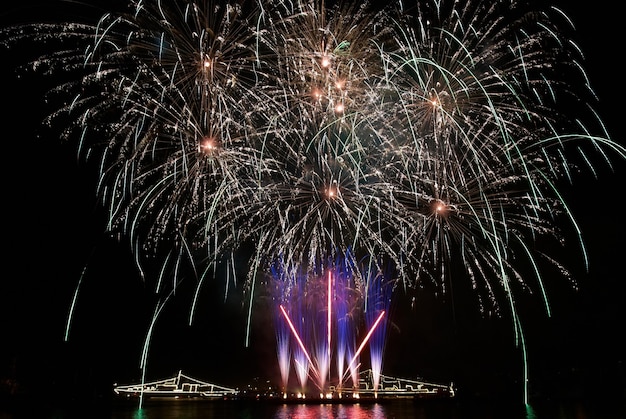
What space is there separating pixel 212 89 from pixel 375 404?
5945 centimetres

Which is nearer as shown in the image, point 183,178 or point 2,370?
point 183,178

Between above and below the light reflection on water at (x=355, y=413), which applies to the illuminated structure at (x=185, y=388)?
above

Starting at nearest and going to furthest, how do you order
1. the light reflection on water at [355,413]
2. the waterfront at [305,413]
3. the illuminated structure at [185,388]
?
the waterfront at [305,413], the light reflection on water at [355,413], the illuminated structure at [185,388]

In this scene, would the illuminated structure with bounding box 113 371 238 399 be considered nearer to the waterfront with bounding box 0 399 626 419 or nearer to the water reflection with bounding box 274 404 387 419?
the waterfront with bounding box 0 399 626 419

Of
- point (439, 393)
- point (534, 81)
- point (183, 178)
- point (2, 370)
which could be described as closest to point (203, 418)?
point (2, 370)

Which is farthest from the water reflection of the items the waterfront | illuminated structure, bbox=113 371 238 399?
illuminated structure, bbox=113 371 238 399

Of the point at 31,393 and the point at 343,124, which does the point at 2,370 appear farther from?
the point at 343,124

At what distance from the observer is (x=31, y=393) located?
48281 mm

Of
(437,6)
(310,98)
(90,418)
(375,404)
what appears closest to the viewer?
(437,6)

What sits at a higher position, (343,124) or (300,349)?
(343,124)

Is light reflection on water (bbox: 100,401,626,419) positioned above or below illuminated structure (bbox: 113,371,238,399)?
below

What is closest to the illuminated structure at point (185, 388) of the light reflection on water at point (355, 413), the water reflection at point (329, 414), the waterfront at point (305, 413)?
the waterfront at point (305, 413)

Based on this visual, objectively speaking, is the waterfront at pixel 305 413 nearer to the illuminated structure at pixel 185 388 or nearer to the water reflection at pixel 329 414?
the water reflection at pixel 329 414

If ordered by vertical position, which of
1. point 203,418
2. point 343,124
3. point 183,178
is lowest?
point 203,418
